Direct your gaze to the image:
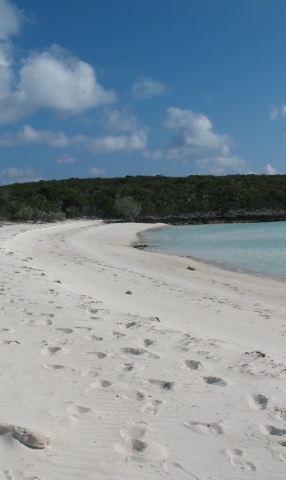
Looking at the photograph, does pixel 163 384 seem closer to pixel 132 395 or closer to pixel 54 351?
pixel 132 395

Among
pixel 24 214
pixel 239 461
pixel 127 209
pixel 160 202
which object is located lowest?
pixel 239 461

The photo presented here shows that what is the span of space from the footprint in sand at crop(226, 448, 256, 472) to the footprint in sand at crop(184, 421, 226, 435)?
207mm

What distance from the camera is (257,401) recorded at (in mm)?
3148

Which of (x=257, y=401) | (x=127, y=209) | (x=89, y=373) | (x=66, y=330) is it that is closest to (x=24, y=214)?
(x=127, y=209)

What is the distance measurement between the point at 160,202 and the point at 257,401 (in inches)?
1880

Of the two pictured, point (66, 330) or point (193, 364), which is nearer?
point (193, 364)

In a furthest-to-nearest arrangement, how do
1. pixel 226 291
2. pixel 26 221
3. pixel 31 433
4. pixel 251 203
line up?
pixel 251 203 → pixel 26 221 → pixel 226 291 → pixel 31 433

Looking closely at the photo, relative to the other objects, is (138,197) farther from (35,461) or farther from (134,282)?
(35,461)

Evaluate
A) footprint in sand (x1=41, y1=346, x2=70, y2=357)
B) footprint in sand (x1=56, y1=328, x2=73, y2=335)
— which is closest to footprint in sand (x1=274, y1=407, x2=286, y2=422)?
footprint in sand (x1=41, y1=346, x2=70, y2=357)

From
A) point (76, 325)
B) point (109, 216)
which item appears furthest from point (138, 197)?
point (76, 325)

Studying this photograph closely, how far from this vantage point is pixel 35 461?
2.37m

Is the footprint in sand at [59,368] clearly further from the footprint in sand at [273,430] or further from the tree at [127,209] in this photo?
the tree at [127,209]

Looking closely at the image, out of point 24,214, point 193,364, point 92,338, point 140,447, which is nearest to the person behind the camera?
point 140,447

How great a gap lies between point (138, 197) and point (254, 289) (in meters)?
43.4
